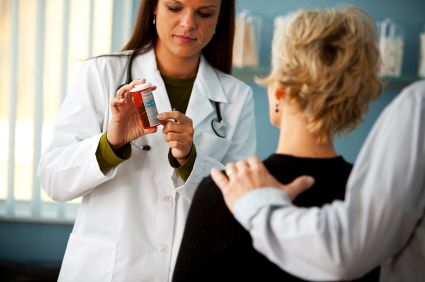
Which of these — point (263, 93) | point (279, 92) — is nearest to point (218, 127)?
point (279, 92)

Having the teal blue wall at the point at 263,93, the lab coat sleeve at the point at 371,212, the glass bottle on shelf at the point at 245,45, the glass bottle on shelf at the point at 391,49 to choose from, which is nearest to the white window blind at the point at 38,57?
the teal blue wall at the point at 263,93

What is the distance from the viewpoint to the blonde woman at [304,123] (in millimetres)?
1203

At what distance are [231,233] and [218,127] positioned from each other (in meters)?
0.89

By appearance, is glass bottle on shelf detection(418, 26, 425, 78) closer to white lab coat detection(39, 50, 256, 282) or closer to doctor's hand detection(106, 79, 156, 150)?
white lab coat detection(39, 50, 256, 282)

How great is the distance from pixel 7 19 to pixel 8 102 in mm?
440

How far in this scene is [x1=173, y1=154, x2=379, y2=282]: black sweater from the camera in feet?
3.93

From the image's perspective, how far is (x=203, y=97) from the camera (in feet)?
6.80

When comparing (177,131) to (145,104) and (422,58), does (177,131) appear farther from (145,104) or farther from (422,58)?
(422,58)

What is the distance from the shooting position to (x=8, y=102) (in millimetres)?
3559

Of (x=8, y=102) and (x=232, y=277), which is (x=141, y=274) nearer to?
(x=232, y=277)

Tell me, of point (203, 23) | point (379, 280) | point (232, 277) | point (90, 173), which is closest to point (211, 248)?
point (232, 277)

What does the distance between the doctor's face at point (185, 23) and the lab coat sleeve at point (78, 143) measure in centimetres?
24

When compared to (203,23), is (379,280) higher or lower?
lower

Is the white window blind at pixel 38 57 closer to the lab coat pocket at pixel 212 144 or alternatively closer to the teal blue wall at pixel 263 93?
the teal blue wall at pixel 263 93
